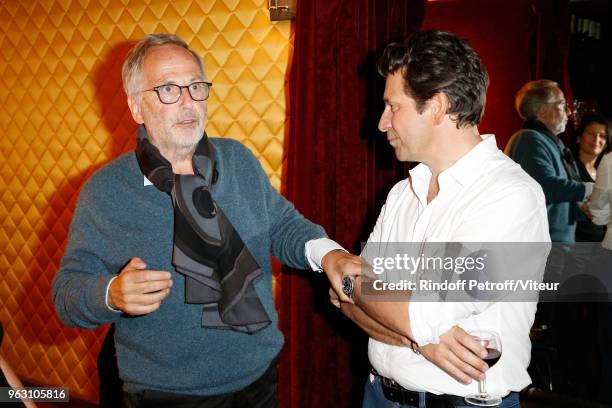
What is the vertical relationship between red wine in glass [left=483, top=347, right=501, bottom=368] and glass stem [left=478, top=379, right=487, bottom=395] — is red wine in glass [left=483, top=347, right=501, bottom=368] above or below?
above

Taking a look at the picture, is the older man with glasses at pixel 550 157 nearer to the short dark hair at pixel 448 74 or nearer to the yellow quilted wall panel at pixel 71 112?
the yellow quilted wall panel at pixel 71 112

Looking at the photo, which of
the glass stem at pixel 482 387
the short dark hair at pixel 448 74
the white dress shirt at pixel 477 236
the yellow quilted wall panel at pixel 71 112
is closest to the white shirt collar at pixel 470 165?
the white dress shirt at pixel 477 236

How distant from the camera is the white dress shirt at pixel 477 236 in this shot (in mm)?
1479

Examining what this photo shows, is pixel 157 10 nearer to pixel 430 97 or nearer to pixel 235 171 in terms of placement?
pixel 235 171

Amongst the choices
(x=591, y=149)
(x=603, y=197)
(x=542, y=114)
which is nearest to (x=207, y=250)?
(x=603, y=197)

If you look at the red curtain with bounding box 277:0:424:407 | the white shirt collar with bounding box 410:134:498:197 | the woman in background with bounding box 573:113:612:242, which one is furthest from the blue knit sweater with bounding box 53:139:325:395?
the woman in background with bounding box 573:113:612:242

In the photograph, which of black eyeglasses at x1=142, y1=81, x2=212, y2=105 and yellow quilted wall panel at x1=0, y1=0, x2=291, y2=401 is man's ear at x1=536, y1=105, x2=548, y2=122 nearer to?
yellow quilted wall panel at x1=0, y1=0, x2=291, y2=401

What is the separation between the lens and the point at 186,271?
65.6 inches

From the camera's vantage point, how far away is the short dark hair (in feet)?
5.58

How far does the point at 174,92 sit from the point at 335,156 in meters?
1.20

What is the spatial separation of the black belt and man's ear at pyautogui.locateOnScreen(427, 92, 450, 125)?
792 millimetres

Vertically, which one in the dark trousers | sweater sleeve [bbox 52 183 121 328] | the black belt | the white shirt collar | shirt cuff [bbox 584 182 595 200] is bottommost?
the dark trousers

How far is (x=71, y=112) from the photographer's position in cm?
392

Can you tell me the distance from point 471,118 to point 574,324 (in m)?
1.39
